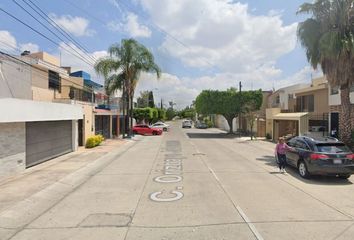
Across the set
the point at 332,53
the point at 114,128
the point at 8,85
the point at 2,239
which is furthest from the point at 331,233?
the point at 114,128

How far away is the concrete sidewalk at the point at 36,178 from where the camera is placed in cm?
1146

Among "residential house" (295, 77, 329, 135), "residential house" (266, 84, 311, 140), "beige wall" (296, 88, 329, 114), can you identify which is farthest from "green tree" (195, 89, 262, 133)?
"beige wall" (296, 88, 329, 114)

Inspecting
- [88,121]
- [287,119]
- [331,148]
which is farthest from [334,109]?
[88,121]

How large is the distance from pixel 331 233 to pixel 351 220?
4.46 feet

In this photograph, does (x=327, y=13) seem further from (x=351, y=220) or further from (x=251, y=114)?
(x=251, y=114)

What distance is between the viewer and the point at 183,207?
32.6 ft

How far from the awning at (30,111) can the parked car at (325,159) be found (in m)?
11.3

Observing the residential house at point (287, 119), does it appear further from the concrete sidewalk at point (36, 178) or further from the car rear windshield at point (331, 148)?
the concrete sidewalk at point (36, 178)

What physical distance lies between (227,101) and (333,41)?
101 ft

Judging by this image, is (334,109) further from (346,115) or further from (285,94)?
(285,94)

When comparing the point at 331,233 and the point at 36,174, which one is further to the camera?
the point at 36,174

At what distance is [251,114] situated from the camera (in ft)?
159

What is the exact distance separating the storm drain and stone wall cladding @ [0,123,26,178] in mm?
7171

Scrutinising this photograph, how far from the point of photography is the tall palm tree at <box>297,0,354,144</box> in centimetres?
2028
